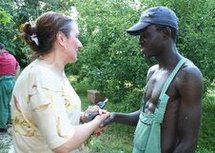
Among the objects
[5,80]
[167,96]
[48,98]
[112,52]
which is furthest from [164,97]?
[5,80]

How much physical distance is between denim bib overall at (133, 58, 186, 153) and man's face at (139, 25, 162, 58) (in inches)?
7.5

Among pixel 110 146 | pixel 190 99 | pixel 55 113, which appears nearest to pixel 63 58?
pixel 55 113

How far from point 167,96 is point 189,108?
0.54 feet

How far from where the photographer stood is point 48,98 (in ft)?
7.05

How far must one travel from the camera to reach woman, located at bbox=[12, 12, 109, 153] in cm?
214

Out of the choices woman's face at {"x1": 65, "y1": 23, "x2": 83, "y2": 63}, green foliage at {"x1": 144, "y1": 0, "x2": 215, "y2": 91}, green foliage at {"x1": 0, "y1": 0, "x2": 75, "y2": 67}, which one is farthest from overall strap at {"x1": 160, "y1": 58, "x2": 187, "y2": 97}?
green foliage at {"x1": 0, "y1": 0, "x2": 75, "y2": 67}

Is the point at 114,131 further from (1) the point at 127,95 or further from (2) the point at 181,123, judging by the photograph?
(2) the point at 181,123

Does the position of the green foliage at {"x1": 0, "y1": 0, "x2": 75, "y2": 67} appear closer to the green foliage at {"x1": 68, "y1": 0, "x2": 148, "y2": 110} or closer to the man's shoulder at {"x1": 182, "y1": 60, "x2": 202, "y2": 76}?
the green foliage at {"x1": 68, "y1": 0, "x2": 148, "y2": 110}

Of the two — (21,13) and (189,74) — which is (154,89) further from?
(21,13)

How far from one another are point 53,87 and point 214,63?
582 cm

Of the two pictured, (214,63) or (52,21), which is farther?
(214,63)

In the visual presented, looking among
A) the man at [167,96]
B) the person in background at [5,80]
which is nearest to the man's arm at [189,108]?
the man at [167,96]

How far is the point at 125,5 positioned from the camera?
8.05 m

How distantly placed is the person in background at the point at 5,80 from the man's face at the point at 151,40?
5.61 metres
